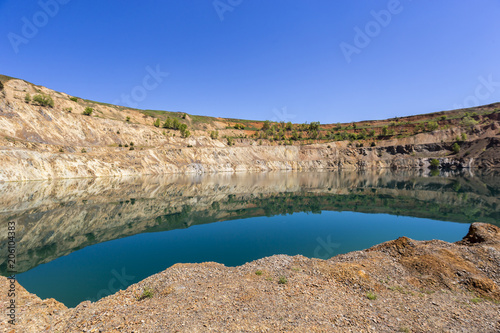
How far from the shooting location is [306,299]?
322 inches

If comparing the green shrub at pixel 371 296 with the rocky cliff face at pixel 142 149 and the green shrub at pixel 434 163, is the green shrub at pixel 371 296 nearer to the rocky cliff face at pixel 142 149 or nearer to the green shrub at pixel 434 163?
the rocky cliff face at pixel 142 149

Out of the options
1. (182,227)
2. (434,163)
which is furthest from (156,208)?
(434,163)

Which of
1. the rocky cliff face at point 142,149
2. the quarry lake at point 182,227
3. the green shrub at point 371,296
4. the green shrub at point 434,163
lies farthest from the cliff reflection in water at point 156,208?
the green shrub at point 434,163

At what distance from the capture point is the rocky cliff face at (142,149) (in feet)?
162

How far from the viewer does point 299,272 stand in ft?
34.5

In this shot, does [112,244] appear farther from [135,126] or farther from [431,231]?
[135,126]

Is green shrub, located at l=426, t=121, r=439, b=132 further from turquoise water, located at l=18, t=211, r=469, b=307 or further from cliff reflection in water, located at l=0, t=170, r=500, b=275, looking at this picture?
turquoise water, located at l=18, t=211, r=469, b=307

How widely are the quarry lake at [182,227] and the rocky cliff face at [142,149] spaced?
1980 centimetres

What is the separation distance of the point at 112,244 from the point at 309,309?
14.5m

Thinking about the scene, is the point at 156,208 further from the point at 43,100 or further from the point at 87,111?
the point at 87,111

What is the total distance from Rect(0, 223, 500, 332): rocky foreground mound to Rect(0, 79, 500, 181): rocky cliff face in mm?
49759

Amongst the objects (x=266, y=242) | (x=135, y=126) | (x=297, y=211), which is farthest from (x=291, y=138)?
(x=266, y=242)

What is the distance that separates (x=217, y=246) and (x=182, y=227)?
19.5 feet

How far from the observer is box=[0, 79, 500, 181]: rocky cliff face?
162 ft
